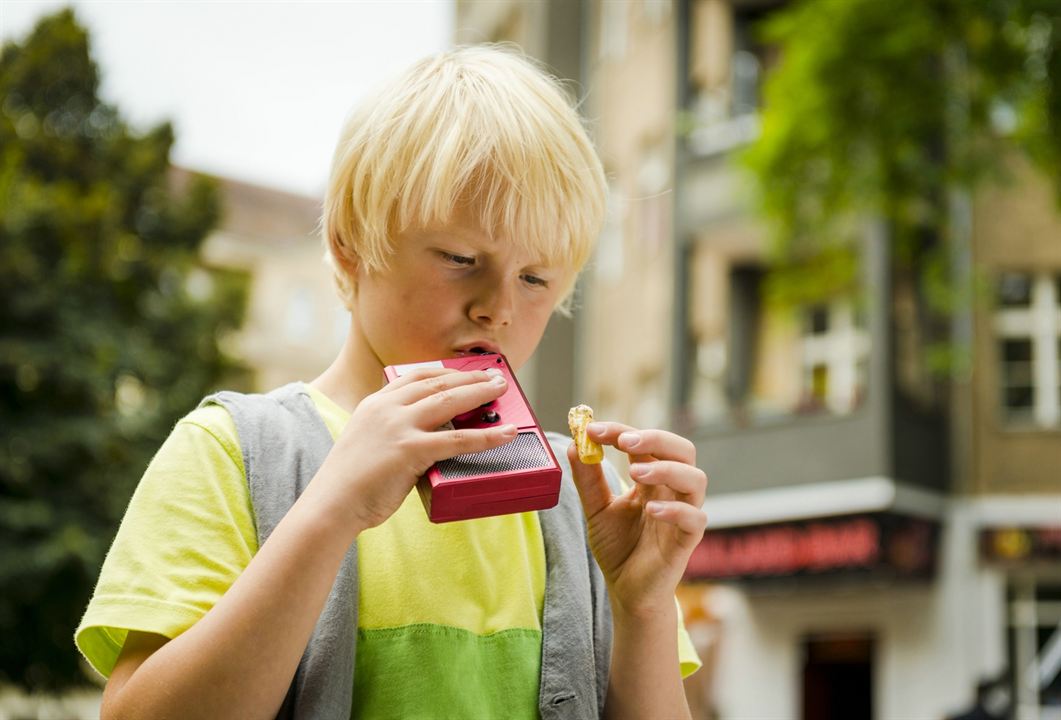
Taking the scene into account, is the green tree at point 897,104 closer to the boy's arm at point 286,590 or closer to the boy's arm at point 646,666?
the boy's arm at point 646,666

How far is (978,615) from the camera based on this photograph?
45.5 ft

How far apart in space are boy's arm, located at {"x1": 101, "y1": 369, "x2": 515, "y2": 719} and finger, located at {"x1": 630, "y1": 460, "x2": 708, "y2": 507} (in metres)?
0.23

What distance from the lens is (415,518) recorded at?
5.10 feet

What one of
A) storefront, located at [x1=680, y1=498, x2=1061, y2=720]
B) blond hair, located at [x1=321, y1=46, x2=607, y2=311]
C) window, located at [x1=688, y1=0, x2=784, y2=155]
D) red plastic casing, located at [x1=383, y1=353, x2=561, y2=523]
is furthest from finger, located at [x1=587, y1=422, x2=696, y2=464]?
window, located at [x1=688, y1=0, x2=784, y2=155]

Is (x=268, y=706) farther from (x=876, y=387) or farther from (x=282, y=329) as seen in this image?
(x=282, y=329)

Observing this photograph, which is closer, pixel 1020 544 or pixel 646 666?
pixel 646 666

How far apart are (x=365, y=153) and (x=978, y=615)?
13.7 metres

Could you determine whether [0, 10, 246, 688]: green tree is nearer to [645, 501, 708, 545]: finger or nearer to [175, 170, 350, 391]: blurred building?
[645, 501, 708, 545]: finger

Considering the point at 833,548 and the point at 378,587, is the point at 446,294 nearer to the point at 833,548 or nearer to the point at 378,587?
the point at 378,587

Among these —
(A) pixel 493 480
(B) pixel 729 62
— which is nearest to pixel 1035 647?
(B) pixel 729 62

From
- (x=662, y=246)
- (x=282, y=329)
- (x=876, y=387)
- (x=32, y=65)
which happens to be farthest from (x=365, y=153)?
(x=282, y=329)

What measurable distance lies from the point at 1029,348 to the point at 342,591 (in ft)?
47.2

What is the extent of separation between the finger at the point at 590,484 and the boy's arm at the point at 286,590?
25cm

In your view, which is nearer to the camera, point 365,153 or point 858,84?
point 365,153
